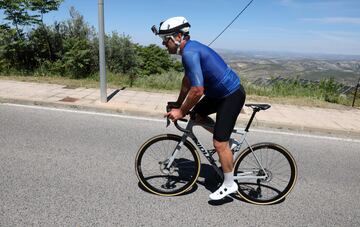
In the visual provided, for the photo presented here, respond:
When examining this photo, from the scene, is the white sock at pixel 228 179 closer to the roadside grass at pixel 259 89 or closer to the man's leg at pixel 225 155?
the man's leg at pixel 225 155

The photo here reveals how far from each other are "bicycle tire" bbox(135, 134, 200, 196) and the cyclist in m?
0.38

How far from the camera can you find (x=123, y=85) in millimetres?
10430

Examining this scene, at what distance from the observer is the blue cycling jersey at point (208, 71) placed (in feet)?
10.0

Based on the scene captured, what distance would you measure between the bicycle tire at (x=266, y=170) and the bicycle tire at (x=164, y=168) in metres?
0.56

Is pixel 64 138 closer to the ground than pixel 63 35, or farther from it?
closer to the ground

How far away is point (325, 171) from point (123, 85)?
7166mm

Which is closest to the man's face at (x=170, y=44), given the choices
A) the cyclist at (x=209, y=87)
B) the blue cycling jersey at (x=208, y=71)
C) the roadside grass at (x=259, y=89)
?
the cyclist at (x=209, y=87)

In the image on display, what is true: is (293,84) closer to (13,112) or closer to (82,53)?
(82,53)

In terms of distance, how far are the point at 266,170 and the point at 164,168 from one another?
4.07ft

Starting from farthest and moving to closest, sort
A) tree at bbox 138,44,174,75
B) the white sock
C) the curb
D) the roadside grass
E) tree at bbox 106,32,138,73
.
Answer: tree at bbox 138,44,174,75, tree at bbox 106,32,138,73, the roadside grass, the curb, the white sock

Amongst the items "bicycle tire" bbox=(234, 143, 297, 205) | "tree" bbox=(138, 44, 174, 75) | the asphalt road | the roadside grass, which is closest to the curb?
the asphalt road

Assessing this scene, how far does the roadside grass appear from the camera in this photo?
370 inches

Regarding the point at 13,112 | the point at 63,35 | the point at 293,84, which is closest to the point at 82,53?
the point at 63,35

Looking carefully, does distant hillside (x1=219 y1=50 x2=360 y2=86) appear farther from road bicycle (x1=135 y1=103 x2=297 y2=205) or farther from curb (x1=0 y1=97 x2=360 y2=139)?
road bicycle (x1=135 y1=103 x2=297 y2=205)
